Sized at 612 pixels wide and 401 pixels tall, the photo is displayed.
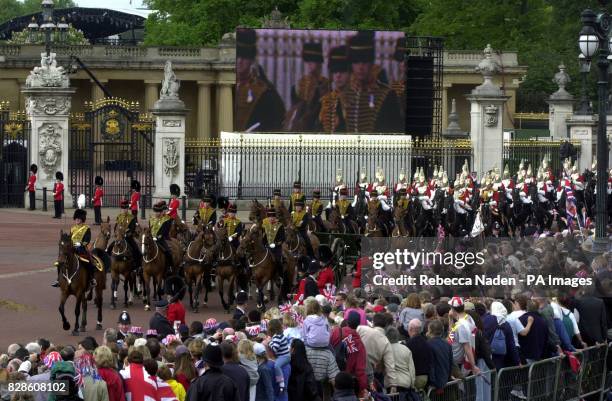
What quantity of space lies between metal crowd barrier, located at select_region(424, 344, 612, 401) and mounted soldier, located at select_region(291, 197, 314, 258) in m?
9.25

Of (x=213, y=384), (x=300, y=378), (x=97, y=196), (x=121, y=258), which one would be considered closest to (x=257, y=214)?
(x=121, y=258)

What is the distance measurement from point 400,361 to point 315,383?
91cm

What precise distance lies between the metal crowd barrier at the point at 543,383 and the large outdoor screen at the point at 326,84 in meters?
28.0

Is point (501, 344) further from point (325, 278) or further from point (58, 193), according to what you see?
point (58, 193)

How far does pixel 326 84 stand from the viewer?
48.9 meters

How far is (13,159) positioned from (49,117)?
1555 mm

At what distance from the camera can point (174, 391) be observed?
16328 mm

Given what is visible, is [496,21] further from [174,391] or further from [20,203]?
[174,391]

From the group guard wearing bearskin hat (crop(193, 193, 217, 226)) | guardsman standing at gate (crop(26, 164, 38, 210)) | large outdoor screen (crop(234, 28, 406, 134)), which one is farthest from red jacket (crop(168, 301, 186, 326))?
large outdoor screen (crop(234, 28, 406, 134))

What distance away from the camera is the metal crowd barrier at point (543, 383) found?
1834 centimetres

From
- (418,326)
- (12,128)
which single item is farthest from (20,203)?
(418,326)

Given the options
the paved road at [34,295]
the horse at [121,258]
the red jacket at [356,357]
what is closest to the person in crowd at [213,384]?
the red jacket at [356,357]

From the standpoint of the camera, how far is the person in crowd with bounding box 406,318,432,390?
17.8 meters

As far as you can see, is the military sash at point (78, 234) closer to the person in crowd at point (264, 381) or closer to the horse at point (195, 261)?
the horse at point (195, 261)
